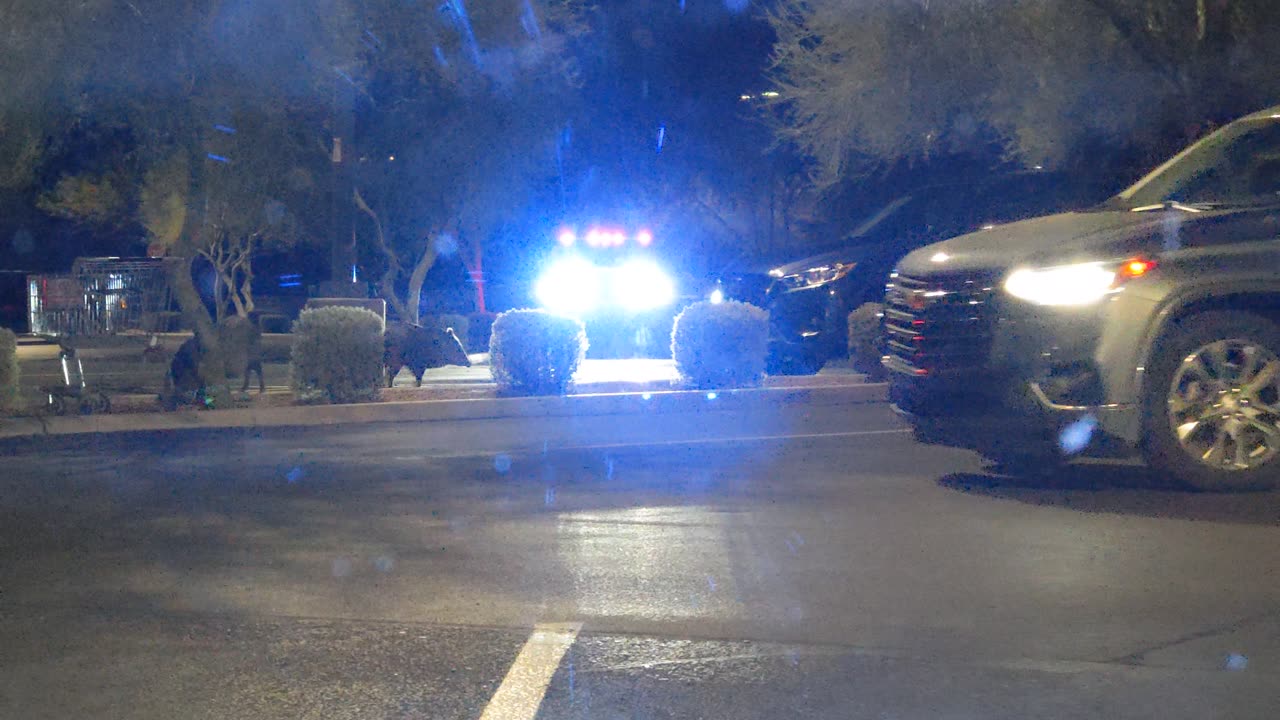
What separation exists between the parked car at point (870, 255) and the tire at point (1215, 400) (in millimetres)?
7422

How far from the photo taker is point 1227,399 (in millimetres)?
7848

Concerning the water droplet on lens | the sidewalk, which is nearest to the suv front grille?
the water droplet on lens

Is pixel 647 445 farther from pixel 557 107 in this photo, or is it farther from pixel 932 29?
pixel 557 107

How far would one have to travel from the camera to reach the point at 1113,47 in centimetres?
1449

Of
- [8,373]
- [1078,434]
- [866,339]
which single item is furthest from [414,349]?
[1078,434]

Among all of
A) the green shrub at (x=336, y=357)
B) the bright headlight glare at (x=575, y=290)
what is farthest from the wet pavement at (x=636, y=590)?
the bright headlight glare at (x=575, y=290)

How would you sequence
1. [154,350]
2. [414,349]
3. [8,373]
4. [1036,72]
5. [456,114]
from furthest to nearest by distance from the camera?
1. [456,114]
2. [154,350]
3. [414,349]
4. [1036,72]
5. [8,373]

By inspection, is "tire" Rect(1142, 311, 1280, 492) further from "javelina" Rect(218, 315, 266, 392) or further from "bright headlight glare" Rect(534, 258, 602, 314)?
"bright headlight glare" Rect(534, 258, 602, 314)

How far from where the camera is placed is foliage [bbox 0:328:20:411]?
12.9m

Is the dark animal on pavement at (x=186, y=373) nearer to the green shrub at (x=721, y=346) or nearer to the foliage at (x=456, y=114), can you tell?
the green shrub at (x=721, y=346)

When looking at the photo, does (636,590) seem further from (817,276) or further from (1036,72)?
(1036,72)

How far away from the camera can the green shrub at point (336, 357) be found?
13.5 metres

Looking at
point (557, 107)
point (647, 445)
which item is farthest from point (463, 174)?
point (647, 445)

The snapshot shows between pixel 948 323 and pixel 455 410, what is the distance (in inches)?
245
